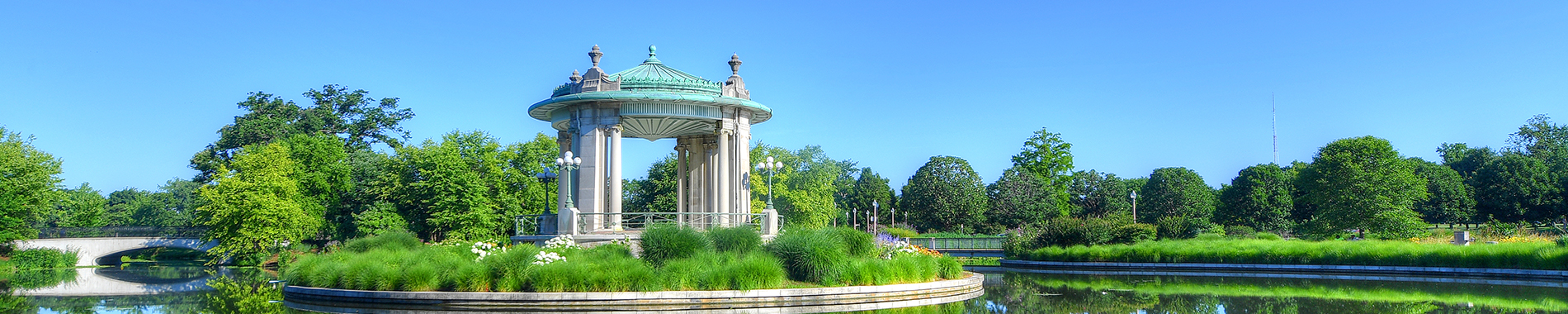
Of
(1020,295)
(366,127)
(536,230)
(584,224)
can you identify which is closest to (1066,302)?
(1020,295)

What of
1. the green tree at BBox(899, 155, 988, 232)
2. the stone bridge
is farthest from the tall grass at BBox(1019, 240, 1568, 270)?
the stone bridge

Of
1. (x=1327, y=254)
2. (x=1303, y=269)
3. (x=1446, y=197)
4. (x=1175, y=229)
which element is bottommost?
(x=1303, y=269)

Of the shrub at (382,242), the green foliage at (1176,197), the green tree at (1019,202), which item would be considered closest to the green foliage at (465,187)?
the shrub at (382,242)

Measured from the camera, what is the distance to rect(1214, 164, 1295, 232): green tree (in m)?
58.8

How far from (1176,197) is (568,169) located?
1913 inches

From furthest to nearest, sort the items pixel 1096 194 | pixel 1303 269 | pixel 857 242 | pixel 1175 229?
pixel 1096 194 < pixel 1175 229 < pixel 1303 269 < pixel 857 242

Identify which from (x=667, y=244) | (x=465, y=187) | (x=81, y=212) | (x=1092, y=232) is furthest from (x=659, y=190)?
(x=81, y=212)

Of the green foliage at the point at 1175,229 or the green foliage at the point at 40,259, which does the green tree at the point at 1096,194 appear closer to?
the green foliage at the point at 1175,229

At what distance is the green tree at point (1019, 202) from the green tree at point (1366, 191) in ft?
63.6

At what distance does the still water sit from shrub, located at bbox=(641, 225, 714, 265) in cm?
402

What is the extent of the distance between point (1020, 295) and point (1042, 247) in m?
17.0

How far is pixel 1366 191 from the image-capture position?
4191 cm

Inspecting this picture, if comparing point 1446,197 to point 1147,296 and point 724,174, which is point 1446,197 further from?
point 724,174

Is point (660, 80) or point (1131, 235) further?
point (1131, 235)
